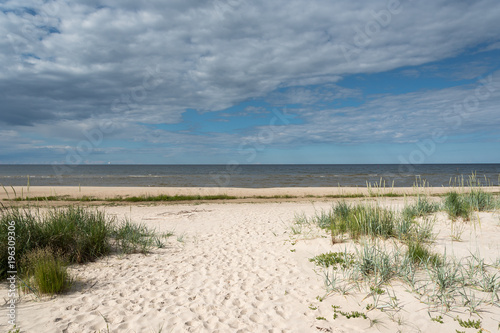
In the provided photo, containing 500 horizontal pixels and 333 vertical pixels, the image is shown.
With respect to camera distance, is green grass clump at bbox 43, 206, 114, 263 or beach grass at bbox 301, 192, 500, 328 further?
green grass clump at bbox 43, 206, 114, 263

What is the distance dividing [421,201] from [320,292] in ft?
26.2

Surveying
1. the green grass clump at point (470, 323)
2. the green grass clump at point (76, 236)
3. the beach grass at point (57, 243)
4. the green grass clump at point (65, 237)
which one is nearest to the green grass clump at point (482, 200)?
the green grass clump at point (470, 323)

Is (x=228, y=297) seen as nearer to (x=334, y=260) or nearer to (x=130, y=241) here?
(x=334, y=260)

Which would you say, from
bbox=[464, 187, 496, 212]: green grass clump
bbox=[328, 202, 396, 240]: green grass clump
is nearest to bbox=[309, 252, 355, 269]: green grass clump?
bbox=[328, 202, 396, 240]: green grass clump

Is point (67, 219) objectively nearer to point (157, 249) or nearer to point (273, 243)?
point (157, 249)

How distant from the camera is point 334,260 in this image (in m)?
6.61

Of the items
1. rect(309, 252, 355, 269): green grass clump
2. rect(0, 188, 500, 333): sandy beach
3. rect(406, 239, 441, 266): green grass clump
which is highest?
rect(406, 239, 441, 266): green grass clump

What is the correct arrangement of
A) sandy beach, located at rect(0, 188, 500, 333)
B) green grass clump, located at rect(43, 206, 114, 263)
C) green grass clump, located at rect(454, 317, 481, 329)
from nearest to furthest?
green grass clump, located at rect(454, 317, 481, 329) → sandy beach, located at rect(0, 188, 500, 333) → green grass clump, located at rect(43, 206, 114, 263)

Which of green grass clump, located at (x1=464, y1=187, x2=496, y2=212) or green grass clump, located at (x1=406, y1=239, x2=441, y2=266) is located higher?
green grass clump, located at (x1=464, y1=187, x2=496, y2=212)

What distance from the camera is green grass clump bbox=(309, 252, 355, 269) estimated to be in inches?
242

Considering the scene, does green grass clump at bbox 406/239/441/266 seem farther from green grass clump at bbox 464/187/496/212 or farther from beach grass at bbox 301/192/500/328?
green grass clump at bbox 464/187/496/212

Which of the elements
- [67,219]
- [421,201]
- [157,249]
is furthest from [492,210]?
[67,219]

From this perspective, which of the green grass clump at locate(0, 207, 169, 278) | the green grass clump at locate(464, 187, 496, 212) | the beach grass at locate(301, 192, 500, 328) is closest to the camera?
the beach grass at locate(301, 192, 500, 328)

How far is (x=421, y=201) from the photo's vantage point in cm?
1114
